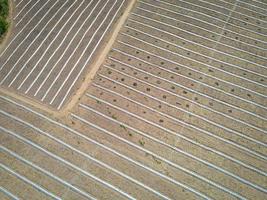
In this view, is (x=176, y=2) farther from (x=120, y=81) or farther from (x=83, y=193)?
(x=83, y=193)

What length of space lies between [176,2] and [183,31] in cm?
399

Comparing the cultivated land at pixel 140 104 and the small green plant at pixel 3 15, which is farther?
the small green plant at pixel 3 15

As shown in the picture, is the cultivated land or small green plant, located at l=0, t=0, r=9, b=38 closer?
the cultivated land

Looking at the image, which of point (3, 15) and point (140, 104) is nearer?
point (140, 104)

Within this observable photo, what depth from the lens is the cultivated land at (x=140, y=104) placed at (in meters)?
21.8

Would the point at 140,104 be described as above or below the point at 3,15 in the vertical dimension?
below

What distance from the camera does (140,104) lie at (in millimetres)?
25281

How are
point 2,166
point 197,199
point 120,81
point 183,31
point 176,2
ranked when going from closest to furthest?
point 197,199 < point 2,166 < point 120,81 < point 183,31 < point 176,2

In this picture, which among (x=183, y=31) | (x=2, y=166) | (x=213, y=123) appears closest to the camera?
(x=2, y=166)

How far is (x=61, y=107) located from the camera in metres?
25.3

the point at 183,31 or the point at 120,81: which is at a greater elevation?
the point at 183,31

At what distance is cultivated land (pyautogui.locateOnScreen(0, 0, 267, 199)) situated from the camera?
71.6 feet

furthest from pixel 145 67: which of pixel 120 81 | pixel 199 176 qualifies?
pixel 199 176

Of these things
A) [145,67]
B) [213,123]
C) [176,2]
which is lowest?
[213,123]
